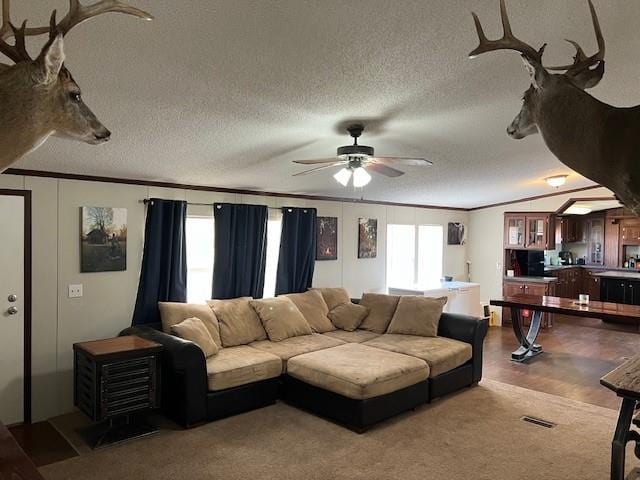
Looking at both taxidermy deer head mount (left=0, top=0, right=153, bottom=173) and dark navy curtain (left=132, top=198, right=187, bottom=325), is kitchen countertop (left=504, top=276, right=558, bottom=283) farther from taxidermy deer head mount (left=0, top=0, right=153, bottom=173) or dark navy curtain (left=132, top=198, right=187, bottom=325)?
taxidermy deer head mount (left=0, top=0, right=153, bottom=173)

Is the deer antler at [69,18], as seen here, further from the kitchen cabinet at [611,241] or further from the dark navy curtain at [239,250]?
the kitchen cabinet at [611,241]

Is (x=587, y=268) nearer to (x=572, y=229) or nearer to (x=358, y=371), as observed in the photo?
(x=572, y=229)

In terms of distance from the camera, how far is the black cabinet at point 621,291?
8.74 metres

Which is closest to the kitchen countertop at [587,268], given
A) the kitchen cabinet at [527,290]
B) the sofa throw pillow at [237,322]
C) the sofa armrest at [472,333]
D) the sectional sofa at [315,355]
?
the kitchen cabinet at [527,290]

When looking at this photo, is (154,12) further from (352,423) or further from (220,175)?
(352,423)

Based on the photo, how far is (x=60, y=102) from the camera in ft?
4.95

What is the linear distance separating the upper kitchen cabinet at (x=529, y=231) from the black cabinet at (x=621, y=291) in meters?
2.08

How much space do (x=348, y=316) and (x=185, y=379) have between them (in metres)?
2.35

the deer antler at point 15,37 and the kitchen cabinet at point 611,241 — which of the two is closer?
the deer antler at point 15,37

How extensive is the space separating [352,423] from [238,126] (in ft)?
8.15

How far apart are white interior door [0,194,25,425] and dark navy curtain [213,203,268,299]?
179cm

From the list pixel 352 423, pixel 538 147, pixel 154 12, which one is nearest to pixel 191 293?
pixel 352 423

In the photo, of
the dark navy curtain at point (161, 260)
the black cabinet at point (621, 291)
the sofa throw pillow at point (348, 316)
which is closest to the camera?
the dark navy curtain at point (161, 260)

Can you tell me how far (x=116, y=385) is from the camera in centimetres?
352
